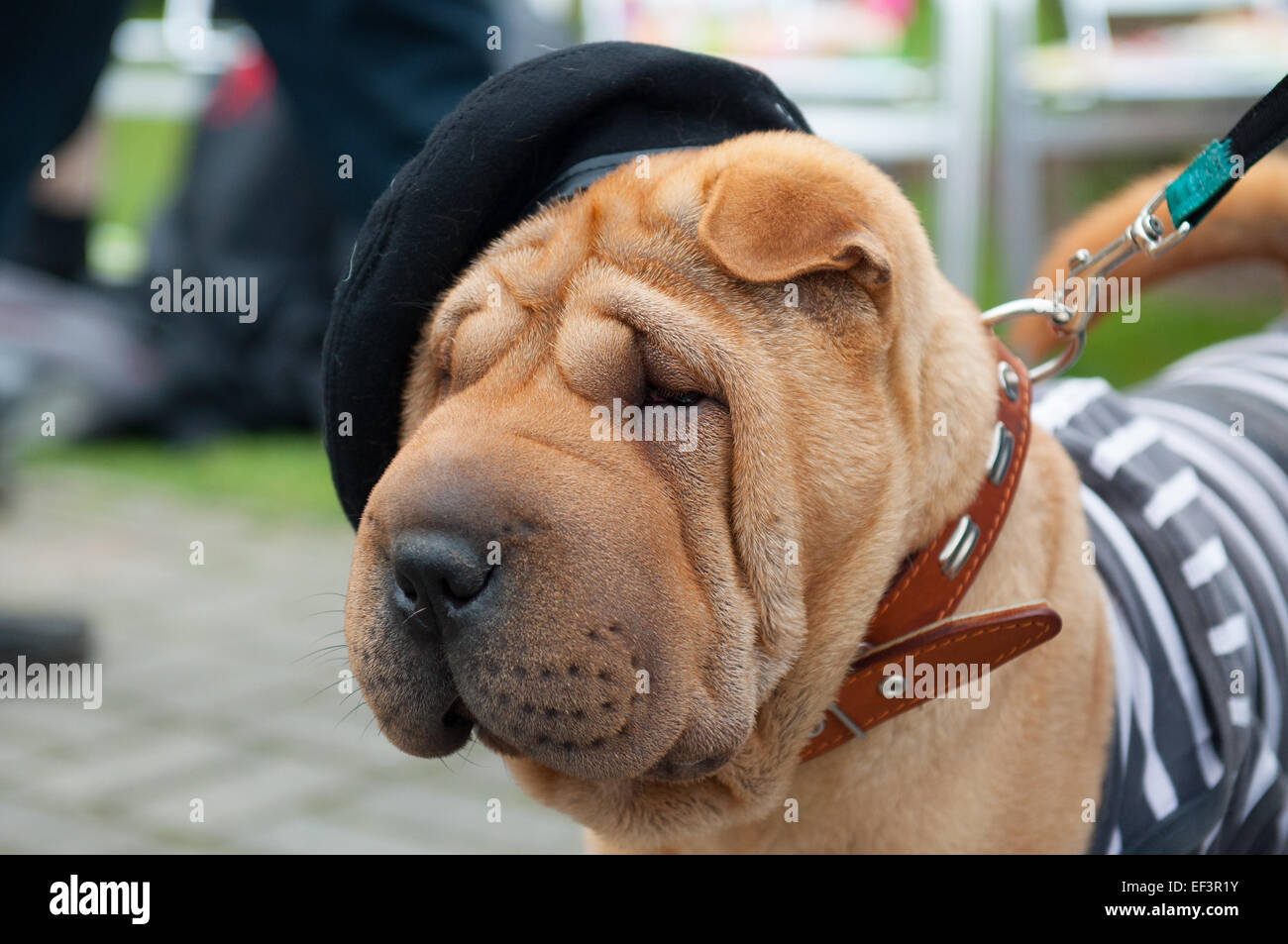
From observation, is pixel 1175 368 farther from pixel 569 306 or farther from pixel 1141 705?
pixel 569 306

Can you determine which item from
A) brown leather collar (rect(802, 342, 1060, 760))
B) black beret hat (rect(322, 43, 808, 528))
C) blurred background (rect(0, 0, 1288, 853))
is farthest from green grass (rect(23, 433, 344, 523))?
brown leather collar (rect(802, 342, 1060, 760))

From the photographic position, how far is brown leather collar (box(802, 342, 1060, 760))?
74.8 inches

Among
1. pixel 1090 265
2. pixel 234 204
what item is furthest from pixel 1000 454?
pixel 234 204

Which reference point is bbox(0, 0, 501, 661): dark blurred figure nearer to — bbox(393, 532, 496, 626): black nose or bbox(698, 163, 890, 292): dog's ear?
bbox(698, 163, 890, 292): dog's ear

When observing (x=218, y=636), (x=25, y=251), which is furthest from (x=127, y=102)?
(x=218, y=636)

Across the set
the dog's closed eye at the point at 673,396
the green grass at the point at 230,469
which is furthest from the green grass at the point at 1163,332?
the dog's closed eye at the point at 673,396

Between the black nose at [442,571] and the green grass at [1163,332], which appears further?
the green grass at [1163,332]

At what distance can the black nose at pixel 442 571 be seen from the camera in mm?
1674

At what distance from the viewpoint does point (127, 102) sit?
14594 millimetres

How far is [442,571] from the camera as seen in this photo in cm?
168

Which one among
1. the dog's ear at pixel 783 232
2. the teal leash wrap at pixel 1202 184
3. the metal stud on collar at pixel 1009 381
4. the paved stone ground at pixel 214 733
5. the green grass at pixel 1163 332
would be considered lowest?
the paved stone ground at pixel 214 733

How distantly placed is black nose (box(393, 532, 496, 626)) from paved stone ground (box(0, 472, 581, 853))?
31.5 inches

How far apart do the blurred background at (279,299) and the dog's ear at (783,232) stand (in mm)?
950

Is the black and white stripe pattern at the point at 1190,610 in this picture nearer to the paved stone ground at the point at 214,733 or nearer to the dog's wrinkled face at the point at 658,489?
the dog's wrinkled face at the point at 658,489
